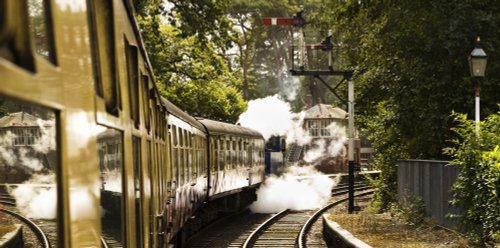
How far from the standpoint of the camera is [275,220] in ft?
81.5

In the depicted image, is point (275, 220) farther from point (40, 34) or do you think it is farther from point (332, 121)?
point (332, 121)

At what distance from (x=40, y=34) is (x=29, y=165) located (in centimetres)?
35

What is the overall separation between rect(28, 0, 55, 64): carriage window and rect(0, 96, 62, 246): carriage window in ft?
0.53

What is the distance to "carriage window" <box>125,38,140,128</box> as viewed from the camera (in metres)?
4.91

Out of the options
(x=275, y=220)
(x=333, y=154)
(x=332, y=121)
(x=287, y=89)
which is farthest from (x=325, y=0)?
(x=287, y=89)

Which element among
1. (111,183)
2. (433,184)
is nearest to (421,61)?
(433,184)

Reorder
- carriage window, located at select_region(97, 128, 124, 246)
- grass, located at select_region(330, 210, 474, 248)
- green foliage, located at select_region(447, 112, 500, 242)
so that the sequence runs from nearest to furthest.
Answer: carriage window, located at select_region(97, 128, 124, 246) → green foliage, located at select_region(447, 112, 500, 242) → grass, located at select_region(330, 210, 474, 248)

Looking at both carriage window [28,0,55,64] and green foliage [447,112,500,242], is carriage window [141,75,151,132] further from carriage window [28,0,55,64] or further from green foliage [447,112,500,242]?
green foliage [447,112,500,242]

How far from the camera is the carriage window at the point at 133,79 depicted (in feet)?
16.1

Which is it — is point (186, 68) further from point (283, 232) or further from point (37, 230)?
point (37, 230)

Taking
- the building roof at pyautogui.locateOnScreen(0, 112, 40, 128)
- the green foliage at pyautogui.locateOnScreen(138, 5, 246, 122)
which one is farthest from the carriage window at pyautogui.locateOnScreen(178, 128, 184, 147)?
the building roof at pyautogui.locateOnScreen(0, 112, 40, 128)

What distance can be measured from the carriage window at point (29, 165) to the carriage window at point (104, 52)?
784 millimetres

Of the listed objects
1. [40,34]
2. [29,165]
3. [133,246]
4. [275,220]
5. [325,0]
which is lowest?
[275,220]

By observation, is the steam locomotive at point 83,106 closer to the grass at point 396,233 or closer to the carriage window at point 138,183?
the carriage window at point 138,183
